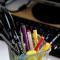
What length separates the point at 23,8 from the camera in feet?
3.01

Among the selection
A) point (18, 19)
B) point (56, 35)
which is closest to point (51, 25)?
point (56, 35)

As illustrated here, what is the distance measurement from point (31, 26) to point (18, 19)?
0.23 feet

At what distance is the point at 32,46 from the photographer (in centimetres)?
77

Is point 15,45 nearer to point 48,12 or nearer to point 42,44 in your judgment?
point 42,44

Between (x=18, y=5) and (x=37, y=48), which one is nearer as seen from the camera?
(x=37, y=48)

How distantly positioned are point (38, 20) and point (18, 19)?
0.34 ft

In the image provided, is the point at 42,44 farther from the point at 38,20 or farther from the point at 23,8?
the point at 23,8

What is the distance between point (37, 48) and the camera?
29.1 inches

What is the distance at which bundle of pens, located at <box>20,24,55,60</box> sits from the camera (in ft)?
2.34

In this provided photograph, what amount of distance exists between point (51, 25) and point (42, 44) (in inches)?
3.9

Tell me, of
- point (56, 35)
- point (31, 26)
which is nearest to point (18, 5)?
point (31, 26)

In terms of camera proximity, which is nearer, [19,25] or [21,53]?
[21,53]

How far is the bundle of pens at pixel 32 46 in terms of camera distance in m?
0.71

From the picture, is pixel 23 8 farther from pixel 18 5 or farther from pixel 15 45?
pixel 15 45
